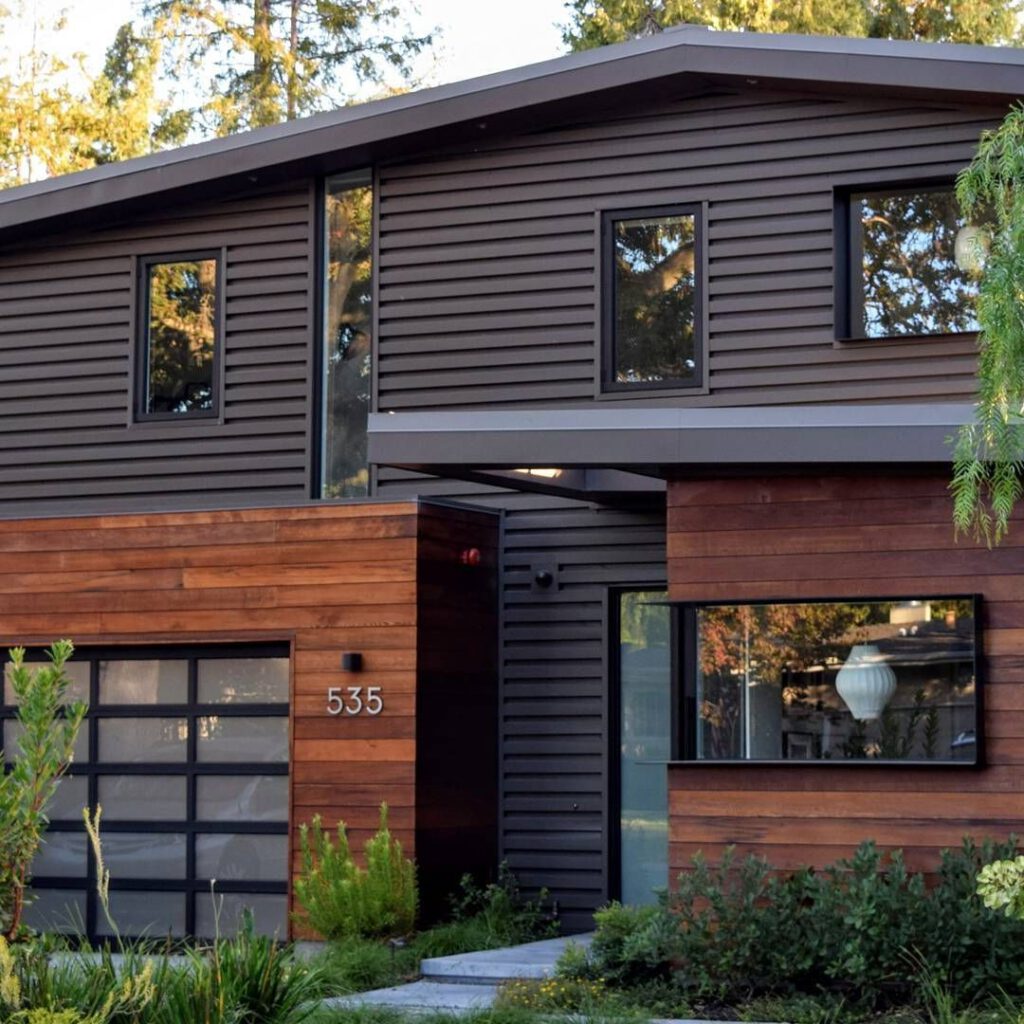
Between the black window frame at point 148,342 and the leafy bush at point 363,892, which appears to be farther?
the black window frame at point 148,342

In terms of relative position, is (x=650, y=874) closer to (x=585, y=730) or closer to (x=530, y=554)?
(x=585, y=730)

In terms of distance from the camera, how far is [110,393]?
13617mm

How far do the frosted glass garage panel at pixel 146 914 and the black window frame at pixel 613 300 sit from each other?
15.0ft

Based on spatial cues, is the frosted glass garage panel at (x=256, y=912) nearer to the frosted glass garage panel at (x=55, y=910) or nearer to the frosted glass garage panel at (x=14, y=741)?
the frosted glass garage panel at (x=55, y=910)

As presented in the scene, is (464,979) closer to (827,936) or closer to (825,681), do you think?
(827,936)

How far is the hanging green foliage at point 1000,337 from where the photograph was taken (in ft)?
24.5

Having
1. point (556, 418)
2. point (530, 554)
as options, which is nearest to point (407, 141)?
point (530, 554)

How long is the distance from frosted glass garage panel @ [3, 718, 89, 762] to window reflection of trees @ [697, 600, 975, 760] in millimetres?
4817

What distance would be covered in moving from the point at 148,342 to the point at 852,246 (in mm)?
5467

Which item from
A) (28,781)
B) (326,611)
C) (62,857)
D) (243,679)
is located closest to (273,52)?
(243,679)

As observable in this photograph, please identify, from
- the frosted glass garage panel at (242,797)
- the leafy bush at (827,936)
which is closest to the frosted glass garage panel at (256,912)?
the frosted glass garage panel at (242,797)

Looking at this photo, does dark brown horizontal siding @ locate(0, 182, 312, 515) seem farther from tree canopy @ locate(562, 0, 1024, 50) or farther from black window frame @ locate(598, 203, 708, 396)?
tree canopy @ locate(562, 0, 1024, 50)

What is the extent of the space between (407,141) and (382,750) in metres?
4.48

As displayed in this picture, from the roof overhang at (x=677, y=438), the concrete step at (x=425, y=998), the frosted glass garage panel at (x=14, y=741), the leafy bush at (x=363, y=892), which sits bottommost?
the concrete step at (x=425, y=998)
